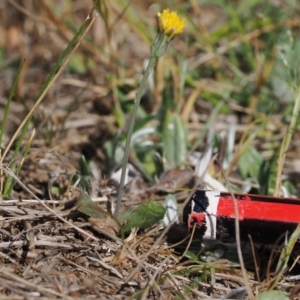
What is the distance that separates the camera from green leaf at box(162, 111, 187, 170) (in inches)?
74.6

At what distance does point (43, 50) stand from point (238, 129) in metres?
0.97

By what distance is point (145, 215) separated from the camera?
1.48 meters

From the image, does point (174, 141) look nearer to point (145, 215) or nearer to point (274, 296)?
point (145, 215)

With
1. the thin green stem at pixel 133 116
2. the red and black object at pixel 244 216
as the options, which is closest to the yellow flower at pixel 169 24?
the thin green stem at pixel 133 116

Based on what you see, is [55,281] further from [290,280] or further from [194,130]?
[194,130]

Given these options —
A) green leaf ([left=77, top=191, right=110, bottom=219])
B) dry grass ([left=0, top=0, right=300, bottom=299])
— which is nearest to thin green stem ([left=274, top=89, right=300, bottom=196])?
dry grass ([left=0, top=0, right=300, bottom=299])

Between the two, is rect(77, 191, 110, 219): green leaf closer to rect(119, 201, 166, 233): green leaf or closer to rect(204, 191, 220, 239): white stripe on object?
rect(119, 201, 166, 233): green leaf

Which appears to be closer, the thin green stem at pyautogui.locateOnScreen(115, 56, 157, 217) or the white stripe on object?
the thin green stem at pyautogui.locateOnScreen(115, 56, 157, 217)

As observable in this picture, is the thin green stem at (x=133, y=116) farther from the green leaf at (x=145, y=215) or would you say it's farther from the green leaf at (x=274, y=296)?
the green leaf at (x=274, y=296)

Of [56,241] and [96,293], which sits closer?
[96,293]

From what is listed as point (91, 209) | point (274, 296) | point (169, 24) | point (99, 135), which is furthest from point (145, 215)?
point (99, 135)

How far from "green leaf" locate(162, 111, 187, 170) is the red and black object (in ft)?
1.41

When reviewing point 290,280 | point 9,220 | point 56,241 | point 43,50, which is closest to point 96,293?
point 56,241

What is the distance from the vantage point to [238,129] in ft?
7.04
